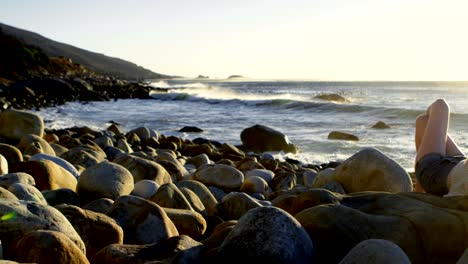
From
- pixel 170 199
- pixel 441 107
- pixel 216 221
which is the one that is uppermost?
pixel 441 107

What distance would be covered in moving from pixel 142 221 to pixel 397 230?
4.36 ft

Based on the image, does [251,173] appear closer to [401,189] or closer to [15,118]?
[401,189]

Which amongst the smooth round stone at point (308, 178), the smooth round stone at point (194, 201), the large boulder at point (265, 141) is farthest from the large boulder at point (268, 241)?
A: the large boulder at point (265, 141)

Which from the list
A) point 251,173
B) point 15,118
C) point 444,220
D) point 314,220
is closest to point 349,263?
point 314,220

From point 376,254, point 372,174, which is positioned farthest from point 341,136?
point 376,254

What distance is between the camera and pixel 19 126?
903 centimetres

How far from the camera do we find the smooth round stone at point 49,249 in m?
2.33

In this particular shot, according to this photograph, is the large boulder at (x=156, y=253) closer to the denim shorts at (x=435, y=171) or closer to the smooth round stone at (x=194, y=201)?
the smooth round stone at (x=194, y=201)

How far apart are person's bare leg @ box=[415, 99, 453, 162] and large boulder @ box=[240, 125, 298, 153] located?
801 cm

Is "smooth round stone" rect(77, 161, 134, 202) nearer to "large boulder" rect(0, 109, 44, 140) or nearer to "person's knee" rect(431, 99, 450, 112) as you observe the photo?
"person's knee" rect(431, 99, 450, 112)

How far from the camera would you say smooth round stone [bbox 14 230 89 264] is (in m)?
2.33

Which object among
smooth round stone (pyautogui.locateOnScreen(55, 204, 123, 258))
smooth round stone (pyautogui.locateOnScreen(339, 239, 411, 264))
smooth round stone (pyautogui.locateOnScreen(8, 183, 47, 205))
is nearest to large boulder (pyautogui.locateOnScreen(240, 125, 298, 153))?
smooth round stone (pyautogui.locateOnScreen(8, 183, 47, 205))

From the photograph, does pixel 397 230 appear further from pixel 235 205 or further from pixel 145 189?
pixel 145 189

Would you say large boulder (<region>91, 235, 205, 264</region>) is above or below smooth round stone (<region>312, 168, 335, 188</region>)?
above
